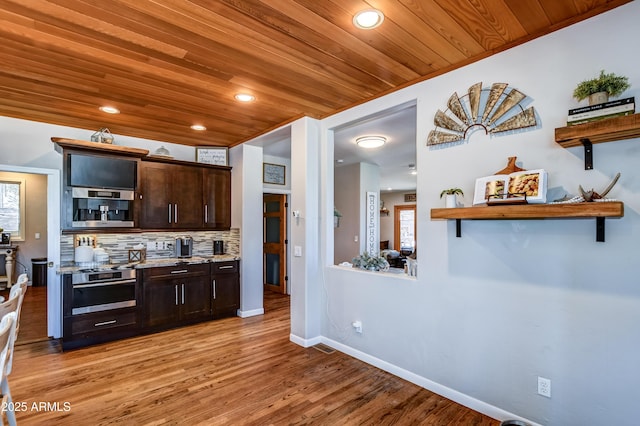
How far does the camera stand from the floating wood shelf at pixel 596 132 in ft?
5.49

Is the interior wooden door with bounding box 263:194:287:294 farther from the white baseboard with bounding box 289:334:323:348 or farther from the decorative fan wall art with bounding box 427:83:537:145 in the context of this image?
the decorative fan wall art with bounding box 427:83:537:145

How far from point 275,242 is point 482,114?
16.2ft

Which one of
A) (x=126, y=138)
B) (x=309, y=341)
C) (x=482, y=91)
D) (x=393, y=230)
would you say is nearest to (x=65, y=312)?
(x=126, y=138)

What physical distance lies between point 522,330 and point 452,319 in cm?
49

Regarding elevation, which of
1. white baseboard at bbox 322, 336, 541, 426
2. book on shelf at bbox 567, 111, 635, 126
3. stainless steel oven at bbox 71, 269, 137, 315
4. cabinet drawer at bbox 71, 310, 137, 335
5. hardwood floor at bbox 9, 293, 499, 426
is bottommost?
hardwood floor at bbox 9, 293, 499, 426

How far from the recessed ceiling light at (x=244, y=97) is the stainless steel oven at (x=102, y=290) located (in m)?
2.49

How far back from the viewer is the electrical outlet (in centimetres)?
210

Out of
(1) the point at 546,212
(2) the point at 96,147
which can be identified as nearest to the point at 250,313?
(2) the point at 96,147

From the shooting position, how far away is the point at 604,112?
5.93ft

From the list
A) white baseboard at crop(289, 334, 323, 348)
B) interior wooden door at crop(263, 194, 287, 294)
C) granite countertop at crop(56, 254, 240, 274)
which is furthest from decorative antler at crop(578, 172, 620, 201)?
interior wooden door at crop(263, 194, 287, 294)

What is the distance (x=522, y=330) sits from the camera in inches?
86.7

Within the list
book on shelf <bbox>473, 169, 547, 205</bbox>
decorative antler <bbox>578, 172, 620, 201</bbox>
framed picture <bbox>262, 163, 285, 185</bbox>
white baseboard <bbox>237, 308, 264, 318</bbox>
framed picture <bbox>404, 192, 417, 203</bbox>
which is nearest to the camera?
decorative antler <bbox>578, 172, 620, 201</bbox>

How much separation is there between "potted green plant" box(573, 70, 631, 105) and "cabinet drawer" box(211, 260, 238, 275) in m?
4.34

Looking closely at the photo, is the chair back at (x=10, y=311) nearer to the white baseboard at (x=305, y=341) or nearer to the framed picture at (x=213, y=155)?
the white baseboard at (x=305, y=341)
